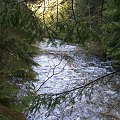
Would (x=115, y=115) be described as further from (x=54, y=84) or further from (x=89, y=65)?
(x=89, y=65)

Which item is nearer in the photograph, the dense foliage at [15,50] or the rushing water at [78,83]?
the dense foliage at [15,50]

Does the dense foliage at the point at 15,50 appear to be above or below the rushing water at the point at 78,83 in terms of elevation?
above

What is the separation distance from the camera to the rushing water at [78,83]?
8.05 metres

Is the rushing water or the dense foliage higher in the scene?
the dense foliage

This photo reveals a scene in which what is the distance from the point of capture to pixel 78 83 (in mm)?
10719

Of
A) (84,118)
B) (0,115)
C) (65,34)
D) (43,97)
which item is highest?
(65,34)

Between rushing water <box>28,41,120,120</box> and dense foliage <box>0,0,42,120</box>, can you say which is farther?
rushing water <box>28,41,120,120</box>

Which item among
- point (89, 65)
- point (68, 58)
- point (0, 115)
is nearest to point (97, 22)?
point (0, 115)

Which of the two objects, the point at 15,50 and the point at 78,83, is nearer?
the point at 15,50

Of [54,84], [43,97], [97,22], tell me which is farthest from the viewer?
[54,84]

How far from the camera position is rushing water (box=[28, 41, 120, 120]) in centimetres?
805

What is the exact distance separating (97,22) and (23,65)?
356 cm

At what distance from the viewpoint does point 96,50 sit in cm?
1622

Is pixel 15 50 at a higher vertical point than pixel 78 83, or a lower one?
higher
